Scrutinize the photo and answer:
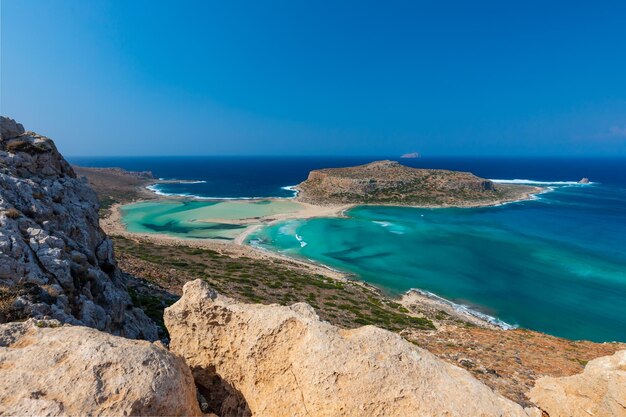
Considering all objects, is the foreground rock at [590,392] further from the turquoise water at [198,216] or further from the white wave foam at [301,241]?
the turquoise water at [198,216]

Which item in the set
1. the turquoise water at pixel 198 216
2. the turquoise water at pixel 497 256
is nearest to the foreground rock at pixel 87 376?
the turquoise water at pixel 497 256

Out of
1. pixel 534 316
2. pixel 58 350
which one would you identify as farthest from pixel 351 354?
pixel 534 316

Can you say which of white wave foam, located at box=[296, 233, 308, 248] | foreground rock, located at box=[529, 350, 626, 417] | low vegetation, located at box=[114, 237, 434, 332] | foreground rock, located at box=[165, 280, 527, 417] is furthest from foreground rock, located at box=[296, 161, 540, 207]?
foreground rock, located at box=[529, 350, 626, 417]

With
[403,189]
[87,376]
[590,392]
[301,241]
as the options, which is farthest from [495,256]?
[403,189]

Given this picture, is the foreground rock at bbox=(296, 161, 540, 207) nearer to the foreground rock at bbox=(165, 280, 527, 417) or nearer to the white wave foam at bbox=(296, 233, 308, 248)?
the white wave foam at bbox=(296, 233, 308, 248)

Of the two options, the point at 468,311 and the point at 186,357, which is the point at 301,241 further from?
the point at 186,357

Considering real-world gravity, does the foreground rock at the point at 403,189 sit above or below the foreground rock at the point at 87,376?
below
